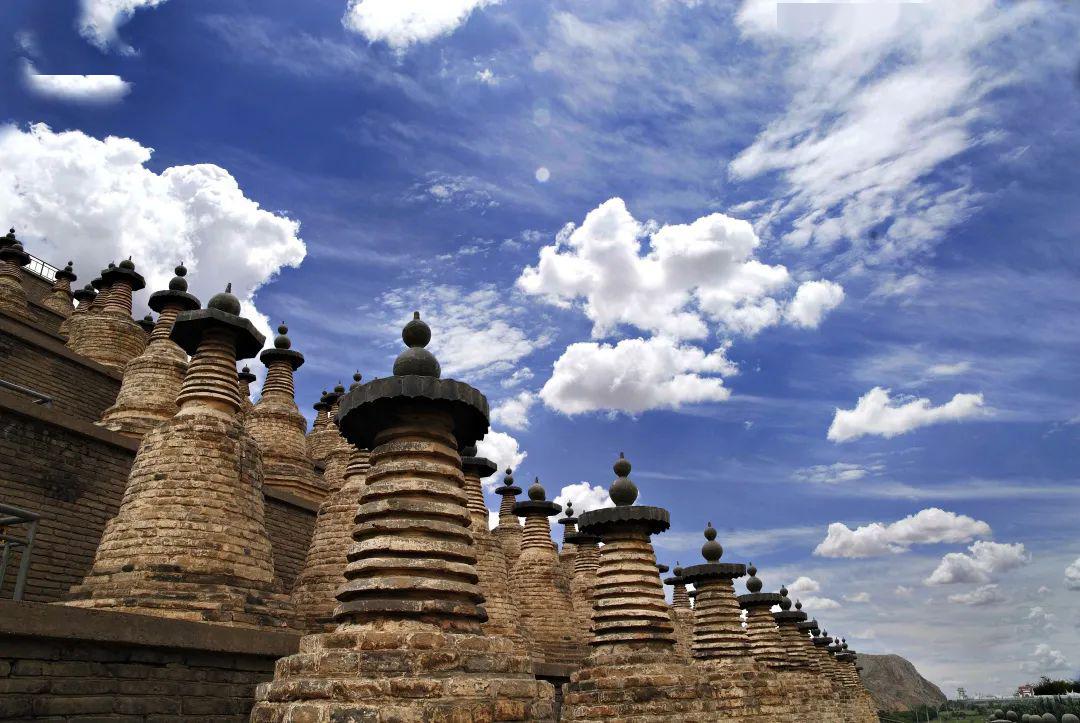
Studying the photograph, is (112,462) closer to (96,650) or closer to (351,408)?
(96,650)

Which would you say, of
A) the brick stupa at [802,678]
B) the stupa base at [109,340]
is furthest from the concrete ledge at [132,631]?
the stupa base at [109,340]

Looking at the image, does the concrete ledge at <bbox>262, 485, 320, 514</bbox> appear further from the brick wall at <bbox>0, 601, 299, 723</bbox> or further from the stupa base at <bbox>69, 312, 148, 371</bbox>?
the brick wall at <bbox>0, 601, 299, 723</bbox>

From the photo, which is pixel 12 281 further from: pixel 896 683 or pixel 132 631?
pixel 896 683

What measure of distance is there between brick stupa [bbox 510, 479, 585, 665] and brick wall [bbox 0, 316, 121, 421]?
13047 mm

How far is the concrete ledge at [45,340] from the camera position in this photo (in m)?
18.4

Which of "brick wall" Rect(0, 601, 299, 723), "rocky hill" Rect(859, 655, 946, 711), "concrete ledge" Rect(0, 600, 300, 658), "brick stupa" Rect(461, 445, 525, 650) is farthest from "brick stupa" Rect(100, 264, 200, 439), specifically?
"rocky hill" Rect(859, 655, 946, 711)

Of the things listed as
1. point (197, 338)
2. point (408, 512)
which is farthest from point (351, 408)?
point (197, 338)

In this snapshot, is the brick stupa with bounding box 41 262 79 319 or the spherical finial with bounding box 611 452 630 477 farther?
the brick stupa with bounding box 41 262 79 319

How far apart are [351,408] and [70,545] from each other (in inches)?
392

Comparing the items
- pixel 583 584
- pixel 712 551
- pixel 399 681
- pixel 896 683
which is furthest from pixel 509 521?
pixel 896 683

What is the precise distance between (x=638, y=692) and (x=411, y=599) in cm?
444

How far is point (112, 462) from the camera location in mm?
14742

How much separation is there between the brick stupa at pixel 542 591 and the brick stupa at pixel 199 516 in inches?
421

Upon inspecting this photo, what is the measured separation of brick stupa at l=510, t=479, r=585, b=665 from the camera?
21141 mm
